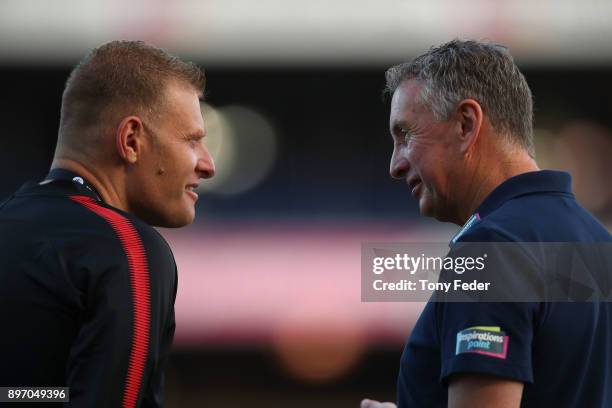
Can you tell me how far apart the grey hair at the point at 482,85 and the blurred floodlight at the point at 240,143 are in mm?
6284

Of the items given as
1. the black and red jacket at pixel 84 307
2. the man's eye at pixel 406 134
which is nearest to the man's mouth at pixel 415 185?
the man's eye at pixel 406 134

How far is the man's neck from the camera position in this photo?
2.42 metres

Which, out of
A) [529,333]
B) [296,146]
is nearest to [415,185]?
[529,333]

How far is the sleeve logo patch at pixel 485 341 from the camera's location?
1.95 metres

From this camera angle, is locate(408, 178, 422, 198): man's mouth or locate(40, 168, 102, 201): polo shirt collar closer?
locate(40, 168, 102, 201): polo shirt collar

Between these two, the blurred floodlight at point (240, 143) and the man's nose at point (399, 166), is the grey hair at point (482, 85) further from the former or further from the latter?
the blurred floodlight at point (240, 143)

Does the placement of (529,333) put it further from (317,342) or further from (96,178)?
(317,342)

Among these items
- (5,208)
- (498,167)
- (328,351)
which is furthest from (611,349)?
(328,351)

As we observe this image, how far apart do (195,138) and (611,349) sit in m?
1.28

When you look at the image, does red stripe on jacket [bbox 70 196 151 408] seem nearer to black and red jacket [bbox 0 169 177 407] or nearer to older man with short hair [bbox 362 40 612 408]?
black and red jacket [bbox 0 169 177 407]

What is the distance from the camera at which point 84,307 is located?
6.64 feet

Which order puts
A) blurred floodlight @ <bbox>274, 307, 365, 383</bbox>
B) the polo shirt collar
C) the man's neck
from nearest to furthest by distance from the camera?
the polo shirt collar
the man's neck
blurred floodlight @ <bbox>274, 307, 365, 383</bbox>

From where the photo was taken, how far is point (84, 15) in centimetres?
920

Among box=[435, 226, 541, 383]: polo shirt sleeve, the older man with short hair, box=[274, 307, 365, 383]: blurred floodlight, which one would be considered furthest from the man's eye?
box=[274, 307, 365, 383]: blurred floodlight
